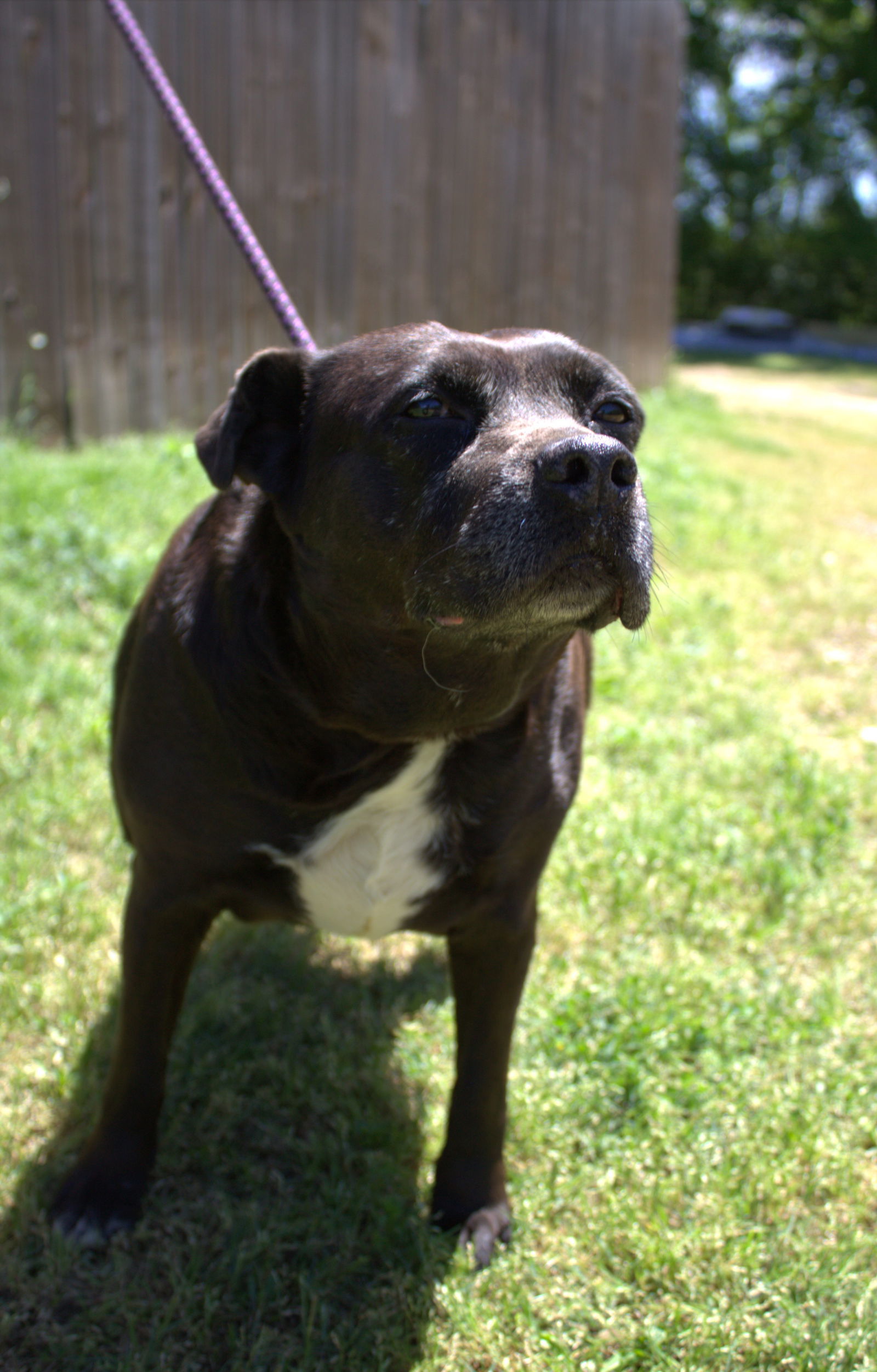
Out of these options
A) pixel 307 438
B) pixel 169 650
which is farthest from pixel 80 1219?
pixel 307 438

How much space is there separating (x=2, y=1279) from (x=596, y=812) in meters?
2.06

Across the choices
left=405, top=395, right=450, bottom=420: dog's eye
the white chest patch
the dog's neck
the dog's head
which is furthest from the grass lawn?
left=405, top=395, right=450, bottom=420: dog's eye

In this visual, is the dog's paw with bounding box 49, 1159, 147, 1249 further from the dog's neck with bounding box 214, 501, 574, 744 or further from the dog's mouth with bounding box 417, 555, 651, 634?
the dog's mouth with bounding box 417, 555, 651, 634

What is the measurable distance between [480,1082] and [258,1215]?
1.62 feet

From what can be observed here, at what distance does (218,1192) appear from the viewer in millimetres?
2264

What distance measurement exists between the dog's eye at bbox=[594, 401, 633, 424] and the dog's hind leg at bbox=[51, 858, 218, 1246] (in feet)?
3.77

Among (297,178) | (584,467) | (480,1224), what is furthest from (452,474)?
(297,178)

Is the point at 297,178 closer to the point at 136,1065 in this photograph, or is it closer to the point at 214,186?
the point at 214,186

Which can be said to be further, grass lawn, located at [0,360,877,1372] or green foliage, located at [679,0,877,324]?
green foliage, located at [679,0,877,324]

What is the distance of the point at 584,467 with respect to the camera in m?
1.70

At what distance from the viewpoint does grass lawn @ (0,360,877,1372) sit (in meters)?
2.00

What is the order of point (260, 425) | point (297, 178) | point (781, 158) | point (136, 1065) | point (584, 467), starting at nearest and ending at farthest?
point (584, 467)
point (260, 425)
point (136, 1065)
point (297, 178)
point (781, 158)

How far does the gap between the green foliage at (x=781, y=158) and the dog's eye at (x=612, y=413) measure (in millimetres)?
26201

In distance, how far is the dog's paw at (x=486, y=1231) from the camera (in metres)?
2.15
